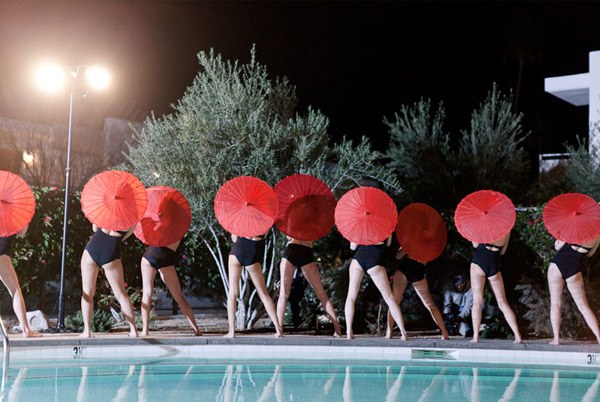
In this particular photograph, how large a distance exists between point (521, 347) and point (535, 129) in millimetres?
41362

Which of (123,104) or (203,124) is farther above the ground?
(123,104)

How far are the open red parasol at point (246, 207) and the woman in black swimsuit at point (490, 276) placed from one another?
2.86 meters

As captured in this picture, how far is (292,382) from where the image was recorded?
28.6 feet

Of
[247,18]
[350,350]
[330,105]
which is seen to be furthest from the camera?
[330,105]

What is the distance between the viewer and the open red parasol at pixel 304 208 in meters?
11.4

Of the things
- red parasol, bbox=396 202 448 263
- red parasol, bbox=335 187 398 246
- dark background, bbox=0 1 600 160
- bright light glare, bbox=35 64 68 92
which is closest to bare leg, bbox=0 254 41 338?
bright light glare, bbox=35 64 68 92

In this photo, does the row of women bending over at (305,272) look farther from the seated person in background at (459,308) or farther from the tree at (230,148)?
the tree at (230,148)

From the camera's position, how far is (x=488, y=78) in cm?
5106

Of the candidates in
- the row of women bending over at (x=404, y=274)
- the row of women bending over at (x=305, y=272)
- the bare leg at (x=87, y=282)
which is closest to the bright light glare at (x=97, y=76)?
the row of women bending over at (x=305, y=272)

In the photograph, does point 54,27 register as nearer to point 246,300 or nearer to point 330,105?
point 330,105

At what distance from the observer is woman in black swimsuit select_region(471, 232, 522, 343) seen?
36.1ft

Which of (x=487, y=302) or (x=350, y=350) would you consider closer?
(x=350, y=350)

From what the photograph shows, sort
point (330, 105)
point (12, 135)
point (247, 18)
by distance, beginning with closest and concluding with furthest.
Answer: point (12, 135)
point (247, 18)
point (330, 105)

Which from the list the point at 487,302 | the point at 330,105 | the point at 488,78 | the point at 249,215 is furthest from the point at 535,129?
the point at 249,215
